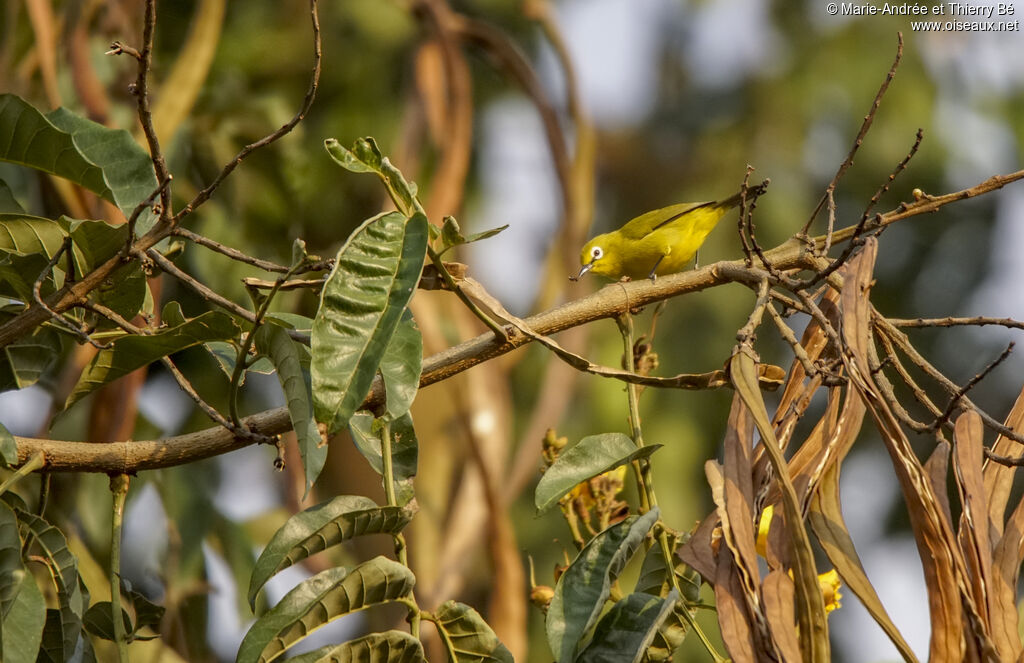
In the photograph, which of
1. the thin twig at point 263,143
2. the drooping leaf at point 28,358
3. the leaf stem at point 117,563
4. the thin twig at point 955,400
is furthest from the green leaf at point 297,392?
the thin twig at point 955,400

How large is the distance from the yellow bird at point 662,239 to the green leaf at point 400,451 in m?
1.70

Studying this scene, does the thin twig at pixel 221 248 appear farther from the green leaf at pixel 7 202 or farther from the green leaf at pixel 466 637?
the green leaf at pixel 7 202

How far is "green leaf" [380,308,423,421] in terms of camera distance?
1077 mm

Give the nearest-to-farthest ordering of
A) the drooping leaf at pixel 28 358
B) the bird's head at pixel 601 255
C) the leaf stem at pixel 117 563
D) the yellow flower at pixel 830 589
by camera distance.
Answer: the leaf stem at pixel 117 563, the yellow flower at pixel 830 589, the drooping leaf at pixel 28 358, the bird's head at pixel 601 255

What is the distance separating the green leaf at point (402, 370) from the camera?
1.08 m

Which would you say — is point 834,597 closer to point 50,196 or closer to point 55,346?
point 55,346

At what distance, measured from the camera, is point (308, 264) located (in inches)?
43.6

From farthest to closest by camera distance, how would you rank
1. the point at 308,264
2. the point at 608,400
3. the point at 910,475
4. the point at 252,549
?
the point at 608,400
the point at 252,549
the point at 308,264
the point at 910,475

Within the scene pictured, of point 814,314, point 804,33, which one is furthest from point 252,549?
point 804,33

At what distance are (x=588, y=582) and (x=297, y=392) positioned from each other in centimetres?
40

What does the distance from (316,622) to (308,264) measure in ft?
1.30

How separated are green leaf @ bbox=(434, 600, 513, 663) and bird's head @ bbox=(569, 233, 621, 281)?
221cm

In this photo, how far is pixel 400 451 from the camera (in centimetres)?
136

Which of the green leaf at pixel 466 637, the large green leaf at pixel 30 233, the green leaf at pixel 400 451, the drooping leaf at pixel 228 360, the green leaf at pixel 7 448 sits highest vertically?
the large green leaf at pixel 30 233
